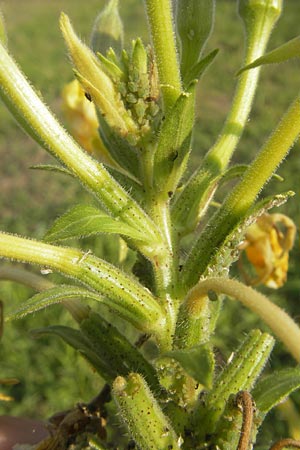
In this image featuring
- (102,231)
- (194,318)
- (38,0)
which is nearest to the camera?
(102,231)

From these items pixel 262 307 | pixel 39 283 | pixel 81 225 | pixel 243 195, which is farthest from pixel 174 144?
pixel 39 283

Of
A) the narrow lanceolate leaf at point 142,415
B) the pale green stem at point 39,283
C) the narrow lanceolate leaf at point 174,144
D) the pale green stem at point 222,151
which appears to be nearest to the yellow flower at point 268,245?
the pale green stem at point 222,151

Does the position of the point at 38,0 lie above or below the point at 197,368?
above

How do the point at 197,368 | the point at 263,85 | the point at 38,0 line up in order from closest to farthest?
the point at 197,368 < the point at 263,85 < the point at 38,0

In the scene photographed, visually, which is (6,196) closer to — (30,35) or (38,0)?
(30,35)

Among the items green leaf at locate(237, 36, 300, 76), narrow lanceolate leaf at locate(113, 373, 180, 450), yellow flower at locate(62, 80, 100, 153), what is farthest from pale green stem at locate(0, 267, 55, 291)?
green leaf at locate(237, 36, 300, 76)

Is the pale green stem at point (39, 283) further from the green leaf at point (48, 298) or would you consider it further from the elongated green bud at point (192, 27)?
the elongated green bud at point (192, 27)

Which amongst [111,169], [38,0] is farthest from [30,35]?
[111,169]

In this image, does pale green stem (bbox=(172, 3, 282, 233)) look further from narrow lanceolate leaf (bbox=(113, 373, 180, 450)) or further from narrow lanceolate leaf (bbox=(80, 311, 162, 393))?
narrow lanceolate leaf (bbox=(113, 373, 180, 450))
